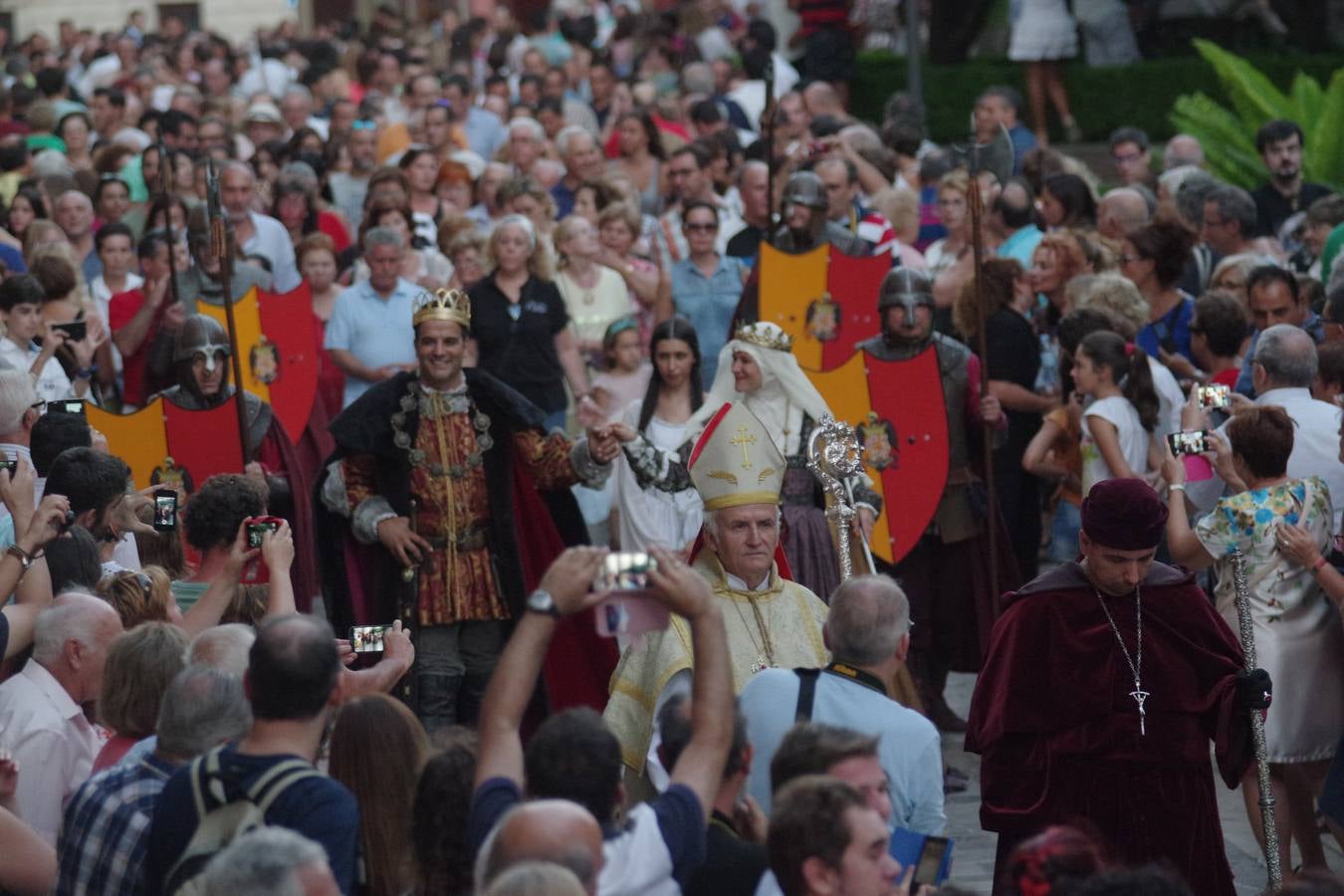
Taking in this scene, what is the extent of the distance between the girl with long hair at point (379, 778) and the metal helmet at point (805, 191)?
644cm

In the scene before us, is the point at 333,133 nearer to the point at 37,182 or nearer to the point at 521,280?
the point at 37,182

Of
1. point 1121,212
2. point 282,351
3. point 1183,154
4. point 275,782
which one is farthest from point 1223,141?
point 275,782

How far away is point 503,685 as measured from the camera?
4.53 metres

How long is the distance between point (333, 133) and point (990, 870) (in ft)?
34.4

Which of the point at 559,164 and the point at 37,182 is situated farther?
the point at 559,164

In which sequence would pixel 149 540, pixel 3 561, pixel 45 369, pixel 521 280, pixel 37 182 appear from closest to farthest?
pixel 3 561 < pixel 149 540 < pixel 45 369 < pixel 521 280 < pixel 37 182

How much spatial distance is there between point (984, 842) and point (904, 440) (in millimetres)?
1896

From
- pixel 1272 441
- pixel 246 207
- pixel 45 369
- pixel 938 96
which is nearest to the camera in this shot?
pixel 1272 441

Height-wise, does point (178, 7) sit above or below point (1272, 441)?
above

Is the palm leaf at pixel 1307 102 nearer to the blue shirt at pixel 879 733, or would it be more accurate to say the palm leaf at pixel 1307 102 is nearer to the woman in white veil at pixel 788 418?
the woman in white veil at pixel 788 418

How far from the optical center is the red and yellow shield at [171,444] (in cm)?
927

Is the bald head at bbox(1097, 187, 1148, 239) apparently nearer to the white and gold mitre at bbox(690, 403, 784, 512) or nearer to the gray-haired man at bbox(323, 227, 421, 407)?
the gray-haired man at bbox(323, 227, 421, 407)

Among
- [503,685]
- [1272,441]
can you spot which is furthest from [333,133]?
[503,685]

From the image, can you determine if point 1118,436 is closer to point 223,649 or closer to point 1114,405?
point 1114,405
